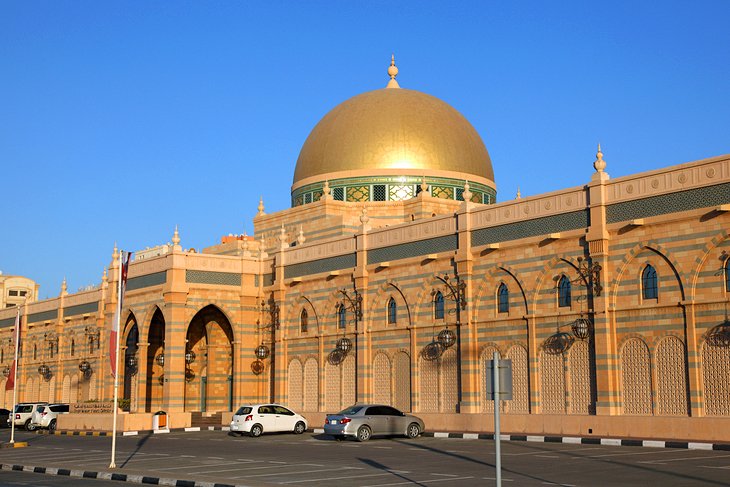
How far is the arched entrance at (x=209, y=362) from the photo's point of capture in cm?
4672

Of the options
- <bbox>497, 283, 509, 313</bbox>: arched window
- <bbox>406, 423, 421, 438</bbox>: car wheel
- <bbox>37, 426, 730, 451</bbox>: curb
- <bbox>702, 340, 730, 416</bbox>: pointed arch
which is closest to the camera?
<bbox>37, 426, 730, 451</bbox>: curb

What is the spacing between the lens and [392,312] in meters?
38.5

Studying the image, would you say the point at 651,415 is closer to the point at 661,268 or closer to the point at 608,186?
the point at 661,268

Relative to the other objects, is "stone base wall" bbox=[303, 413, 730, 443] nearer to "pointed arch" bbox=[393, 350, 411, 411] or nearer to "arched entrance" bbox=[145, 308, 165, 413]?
"pointed arch" bbox=[393, 350, 411, 411]

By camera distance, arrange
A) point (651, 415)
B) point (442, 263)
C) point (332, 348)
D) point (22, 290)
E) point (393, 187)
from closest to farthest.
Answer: point (651, 415) < point (442, 263) < point (332, 348) < point (393, 187) < point (22, 290)

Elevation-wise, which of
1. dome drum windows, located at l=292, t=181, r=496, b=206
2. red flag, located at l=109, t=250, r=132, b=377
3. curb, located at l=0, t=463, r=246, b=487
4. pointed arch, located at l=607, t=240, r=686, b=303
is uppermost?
dome drum windows, located at l=292, t=181, r=496, b=206

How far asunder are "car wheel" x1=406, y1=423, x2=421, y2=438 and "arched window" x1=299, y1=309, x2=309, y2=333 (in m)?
12.1

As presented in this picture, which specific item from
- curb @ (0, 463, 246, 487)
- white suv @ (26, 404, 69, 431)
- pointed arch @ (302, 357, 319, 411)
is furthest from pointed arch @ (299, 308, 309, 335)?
curb @ (0, 463, 246, 487)

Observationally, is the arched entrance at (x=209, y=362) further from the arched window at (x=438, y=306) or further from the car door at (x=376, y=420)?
the car door at (x=376, y=420)

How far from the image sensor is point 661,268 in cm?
2823

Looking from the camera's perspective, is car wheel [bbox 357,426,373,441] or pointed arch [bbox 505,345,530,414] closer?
car wheel [bbox 357,426,373,441]

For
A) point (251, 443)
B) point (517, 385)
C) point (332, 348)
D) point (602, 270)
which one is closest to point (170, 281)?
point (332, 348)

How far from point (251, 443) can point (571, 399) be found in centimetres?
1049

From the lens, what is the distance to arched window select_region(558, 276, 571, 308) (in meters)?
31.1
